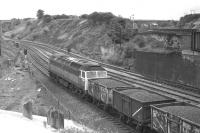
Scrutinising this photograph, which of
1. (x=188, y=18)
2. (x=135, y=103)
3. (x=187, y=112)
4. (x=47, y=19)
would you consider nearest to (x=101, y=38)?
(x=188, y=18)

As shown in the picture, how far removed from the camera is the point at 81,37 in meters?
67.4

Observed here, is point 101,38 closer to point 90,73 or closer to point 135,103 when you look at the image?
point 90,73

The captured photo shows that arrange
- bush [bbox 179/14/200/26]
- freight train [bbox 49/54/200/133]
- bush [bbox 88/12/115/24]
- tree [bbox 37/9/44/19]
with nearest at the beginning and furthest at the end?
freight train [bbox 49/54/200/133] → bush [bbox 179/14/200/26] → bush [bbox 88/12/115/24] → tree [bbox 37/9/44/19]

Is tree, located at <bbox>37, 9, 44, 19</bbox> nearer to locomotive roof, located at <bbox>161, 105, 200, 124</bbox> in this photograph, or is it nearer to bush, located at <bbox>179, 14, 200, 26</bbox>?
bush, located at <bbox>179, 14, 200, 26</bbox>

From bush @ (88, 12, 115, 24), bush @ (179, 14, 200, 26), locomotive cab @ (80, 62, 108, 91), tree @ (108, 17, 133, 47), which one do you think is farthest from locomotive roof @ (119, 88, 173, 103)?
bush @ (88, 12, 115, 24)

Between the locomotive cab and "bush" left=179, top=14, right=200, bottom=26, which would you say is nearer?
the locomotive cab

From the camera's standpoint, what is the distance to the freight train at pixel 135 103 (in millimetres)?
13177

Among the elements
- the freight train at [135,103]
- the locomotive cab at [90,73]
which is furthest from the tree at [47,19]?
the locomotive cab at [90,73]

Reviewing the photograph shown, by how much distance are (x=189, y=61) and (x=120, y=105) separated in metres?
14.1

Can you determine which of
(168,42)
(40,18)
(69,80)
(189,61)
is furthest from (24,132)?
(40,18)

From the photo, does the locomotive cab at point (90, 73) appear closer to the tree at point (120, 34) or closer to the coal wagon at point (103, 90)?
the coal wagon at point (103, 90)

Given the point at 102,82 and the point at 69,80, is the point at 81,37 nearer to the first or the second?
the point at 69,80

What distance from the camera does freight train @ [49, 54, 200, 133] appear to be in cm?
1318

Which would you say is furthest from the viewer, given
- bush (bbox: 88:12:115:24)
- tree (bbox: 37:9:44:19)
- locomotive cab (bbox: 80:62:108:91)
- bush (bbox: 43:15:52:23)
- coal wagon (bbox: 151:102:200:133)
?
tree (bbox: 37:9:44:19)
